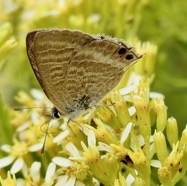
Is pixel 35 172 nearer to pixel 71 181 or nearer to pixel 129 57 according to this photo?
pixel 71 181

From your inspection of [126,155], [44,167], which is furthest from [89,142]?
[44,167]

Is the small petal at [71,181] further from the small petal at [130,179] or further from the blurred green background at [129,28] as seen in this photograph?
the blurred green background at [129,28]

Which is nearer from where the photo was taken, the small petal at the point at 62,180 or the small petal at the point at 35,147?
the small petal at the point at 62,180

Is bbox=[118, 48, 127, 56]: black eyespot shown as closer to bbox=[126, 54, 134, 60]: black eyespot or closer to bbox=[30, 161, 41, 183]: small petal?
bbox=[126, 54, 134, 60]: black eyespot

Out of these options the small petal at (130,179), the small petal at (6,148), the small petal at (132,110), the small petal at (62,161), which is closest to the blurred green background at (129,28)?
the small petal at (6,148)

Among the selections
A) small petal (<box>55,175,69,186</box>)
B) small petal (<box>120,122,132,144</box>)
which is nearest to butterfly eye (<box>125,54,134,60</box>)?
small petal (<box>120,122,132,144</box>)

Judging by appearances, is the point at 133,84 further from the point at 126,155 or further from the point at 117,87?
the point at 126,155
